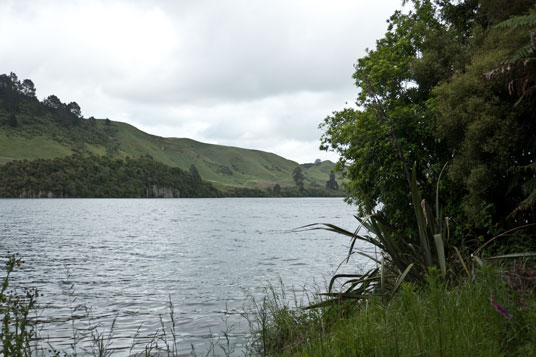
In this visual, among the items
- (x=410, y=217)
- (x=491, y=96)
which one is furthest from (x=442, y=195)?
(x=491, y=96)

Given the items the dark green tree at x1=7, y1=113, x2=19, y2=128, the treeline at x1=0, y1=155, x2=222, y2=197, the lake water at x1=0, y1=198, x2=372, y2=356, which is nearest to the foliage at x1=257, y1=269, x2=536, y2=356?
the lake water at x1=0, y1=198, x2=372, y2=356

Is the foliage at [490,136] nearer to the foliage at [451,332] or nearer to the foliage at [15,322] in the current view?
the foliage at [451,332]

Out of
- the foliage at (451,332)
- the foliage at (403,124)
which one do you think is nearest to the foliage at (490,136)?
the foliage at (403,124)

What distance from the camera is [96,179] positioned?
483 feet

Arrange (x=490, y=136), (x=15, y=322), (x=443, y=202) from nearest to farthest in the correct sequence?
(x=15, y=322) → (x=490, y=136) → (x=443, y=202)

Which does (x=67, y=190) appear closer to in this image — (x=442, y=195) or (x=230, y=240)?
(x=230, y=240)

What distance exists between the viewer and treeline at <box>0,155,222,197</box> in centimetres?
12788

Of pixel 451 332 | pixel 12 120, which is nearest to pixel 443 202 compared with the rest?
pixel 451 332

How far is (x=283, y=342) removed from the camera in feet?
22.8

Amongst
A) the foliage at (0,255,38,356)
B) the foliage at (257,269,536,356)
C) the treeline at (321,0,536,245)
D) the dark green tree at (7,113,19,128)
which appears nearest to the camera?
the foliage at (257,269,536,356)

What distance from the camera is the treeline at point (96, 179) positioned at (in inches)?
5034

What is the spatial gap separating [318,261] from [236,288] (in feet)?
25.0

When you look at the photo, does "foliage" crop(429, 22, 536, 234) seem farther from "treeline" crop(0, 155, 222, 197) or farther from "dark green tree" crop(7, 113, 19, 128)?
"dark green tree" crop(7, 113, 19, 128)

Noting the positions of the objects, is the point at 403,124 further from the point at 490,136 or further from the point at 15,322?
the point at 15,322
